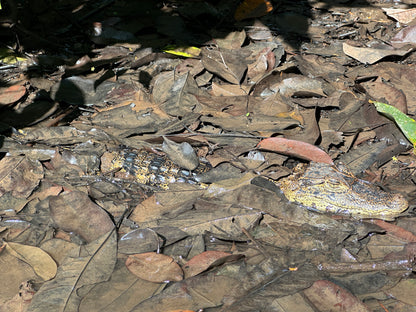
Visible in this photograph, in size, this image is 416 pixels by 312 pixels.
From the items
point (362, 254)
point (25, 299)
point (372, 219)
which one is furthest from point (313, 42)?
point (25, 299)

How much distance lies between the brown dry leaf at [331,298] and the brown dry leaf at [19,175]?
5.74ft

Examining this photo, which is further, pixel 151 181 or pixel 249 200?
pixel 151 181

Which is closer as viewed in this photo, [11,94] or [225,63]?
[11,94]

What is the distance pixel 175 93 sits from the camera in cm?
369

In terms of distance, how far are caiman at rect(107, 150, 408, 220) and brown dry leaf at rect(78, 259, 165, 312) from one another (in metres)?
0.78

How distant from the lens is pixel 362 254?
8.50 ft

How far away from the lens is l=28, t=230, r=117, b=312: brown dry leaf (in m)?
2.28

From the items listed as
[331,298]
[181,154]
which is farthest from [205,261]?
[181,154]

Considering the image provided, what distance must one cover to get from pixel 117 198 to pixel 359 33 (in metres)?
2.76

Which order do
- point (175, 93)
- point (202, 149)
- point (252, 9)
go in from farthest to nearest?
point (252, 9) → point (175, 93) → point (202, 149)

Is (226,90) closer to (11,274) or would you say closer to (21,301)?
(11,274)

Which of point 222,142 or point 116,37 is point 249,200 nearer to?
point 222,142

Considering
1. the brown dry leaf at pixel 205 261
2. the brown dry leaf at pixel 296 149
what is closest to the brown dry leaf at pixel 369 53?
the brown dry leaf at pixel 296 149

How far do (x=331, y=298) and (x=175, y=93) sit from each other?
1954 mm
